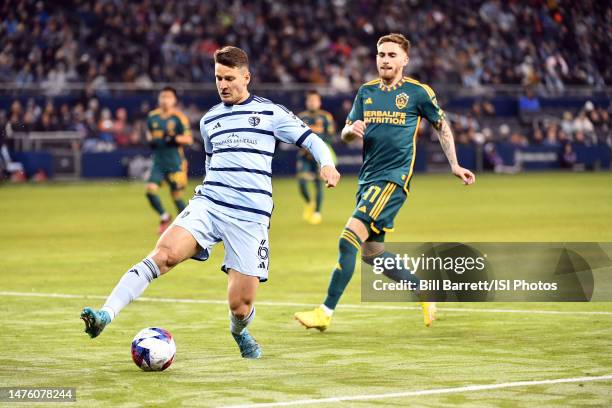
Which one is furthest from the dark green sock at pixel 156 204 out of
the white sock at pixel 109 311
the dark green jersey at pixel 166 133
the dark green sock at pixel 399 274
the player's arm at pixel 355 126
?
the white sock at pixel 109 311

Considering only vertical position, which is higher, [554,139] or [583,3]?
[583,3]

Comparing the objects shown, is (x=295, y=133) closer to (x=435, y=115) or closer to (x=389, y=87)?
(x=389, y=87)

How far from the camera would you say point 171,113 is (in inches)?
830

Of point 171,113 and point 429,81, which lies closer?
point 171,113

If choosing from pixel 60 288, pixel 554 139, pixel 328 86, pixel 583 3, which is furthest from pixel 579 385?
pixel 554 139

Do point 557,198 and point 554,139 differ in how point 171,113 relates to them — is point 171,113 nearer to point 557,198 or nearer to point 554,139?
point 557,198

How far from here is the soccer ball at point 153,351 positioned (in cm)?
805

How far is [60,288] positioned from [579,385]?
7.39 meters

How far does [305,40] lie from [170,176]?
20.5 m

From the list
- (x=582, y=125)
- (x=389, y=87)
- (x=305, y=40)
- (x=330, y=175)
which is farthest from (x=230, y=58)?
→ (x=582, y=125)

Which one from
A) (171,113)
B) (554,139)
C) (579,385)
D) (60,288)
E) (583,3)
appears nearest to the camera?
(579,385)

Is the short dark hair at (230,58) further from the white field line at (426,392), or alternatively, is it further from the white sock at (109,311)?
the white field line at (426,392)

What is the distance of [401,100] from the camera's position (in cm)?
1051

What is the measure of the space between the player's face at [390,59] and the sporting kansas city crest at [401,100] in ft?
0.57
